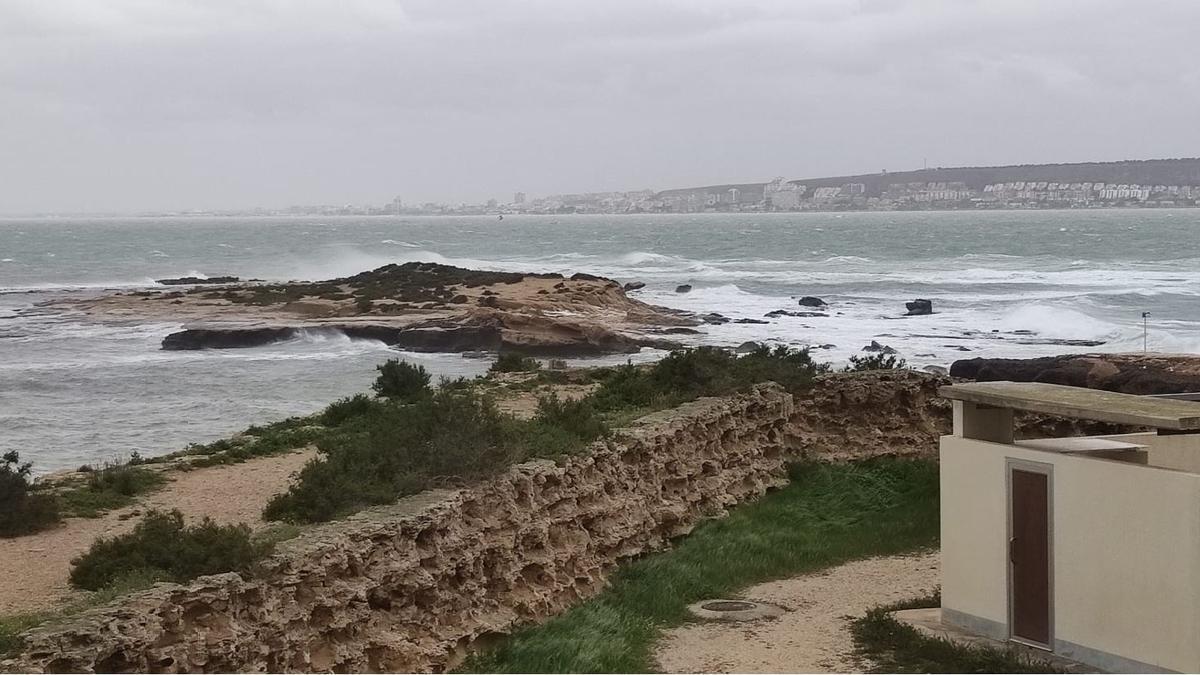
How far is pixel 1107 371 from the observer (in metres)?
29.8

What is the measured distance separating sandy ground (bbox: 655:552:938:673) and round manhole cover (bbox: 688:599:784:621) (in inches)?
6.2

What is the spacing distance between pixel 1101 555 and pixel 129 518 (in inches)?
381

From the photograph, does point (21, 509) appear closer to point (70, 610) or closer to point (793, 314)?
point (70, 610)

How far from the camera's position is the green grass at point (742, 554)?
1124 centimetres

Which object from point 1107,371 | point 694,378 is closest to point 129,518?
point 694,378

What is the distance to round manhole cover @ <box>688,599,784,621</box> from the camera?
1304cm

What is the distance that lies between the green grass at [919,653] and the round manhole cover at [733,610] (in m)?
0.98

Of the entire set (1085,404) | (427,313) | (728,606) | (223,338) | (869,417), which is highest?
(1085,404)

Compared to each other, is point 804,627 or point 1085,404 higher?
point 1085,404

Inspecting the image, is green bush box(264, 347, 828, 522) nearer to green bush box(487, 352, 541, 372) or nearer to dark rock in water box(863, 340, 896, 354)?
green bush box(487, 352, 541, 372)

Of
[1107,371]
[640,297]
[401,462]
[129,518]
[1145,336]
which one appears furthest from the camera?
[640,297]

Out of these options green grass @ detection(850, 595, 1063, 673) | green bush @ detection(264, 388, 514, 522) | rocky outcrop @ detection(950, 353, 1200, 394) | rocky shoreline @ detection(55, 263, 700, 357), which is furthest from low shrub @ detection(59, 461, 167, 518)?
rocky shoreline @ detection(55, 263, 700, 357)

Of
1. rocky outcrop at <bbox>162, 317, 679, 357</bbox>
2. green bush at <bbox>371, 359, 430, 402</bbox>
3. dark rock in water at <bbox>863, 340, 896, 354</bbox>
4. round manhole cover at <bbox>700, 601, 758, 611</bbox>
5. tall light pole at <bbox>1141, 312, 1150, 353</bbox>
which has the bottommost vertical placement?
Answer: tall light pole at <bbox>1141, 312, 1150, 353</bbox>

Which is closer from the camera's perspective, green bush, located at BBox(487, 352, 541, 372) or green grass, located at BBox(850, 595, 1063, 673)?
green grass, located at BBox(850, 595, 1063, 673)
